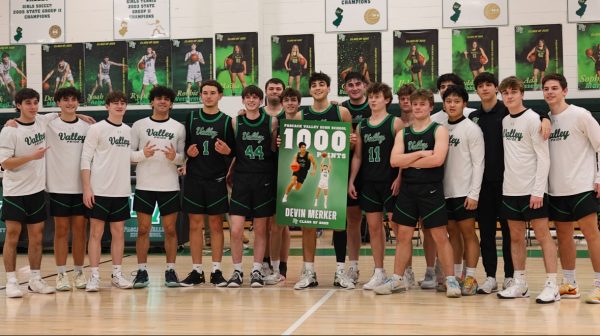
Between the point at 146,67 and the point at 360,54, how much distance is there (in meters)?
3.93

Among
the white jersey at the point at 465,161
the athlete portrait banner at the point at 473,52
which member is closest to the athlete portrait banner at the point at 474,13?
the athlete portrait banner at the point at 473,52

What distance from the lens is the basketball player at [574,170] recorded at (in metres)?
5.41

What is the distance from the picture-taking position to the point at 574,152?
545 centimetres

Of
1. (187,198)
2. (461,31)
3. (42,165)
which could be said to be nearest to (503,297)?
(187,198)

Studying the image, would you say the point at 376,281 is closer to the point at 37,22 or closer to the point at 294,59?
the point at 294,59

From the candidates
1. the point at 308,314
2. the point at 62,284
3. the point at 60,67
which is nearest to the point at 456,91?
the point at 308,314

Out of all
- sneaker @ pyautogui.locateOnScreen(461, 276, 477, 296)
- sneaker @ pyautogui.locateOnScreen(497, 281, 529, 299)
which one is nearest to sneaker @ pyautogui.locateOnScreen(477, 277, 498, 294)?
sneaker @ pyautogui.locateOnScreen(461, 276, 477, 296)

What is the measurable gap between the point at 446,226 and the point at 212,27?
782cm

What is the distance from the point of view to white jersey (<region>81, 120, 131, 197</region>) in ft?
20.3

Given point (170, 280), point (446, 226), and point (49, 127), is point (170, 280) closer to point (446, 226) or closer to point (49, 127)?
point (49, 127)

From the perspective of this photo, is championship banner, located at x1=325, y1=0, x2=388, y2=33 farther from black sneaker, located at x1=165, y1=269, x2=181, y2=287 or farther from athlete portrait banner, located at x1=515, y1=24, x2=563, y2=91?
black sneaker, located at x1=165, y1=269, x2=181, y2=287

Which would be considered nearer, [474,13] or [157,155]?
[157,155]

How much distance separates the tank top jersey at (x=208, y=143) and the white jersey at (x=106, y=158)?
0.61 m

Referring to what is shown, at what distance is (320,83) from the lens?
6160 millimetres
